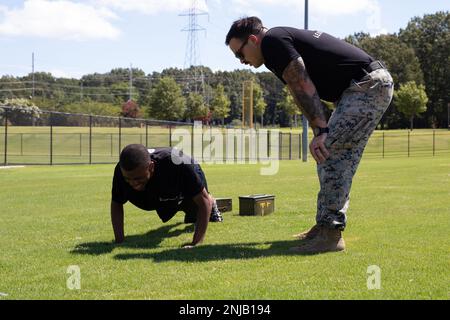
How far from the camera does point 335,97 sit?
559 cm

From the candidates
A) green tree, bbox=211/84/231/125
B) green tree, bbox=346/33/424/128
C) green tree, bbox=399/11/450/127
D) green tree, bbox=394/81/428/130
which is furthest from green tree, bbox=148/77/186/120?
green tree, bbox=399/11/450/127

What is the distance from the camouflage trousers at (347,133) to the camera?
5305mm

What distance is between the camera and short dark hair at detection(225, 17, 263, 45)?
5.43 meters

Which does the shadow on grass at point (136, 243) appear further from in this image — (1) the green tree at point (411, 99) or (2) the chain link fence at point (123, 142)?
(1) the green tree at point (411, 99)

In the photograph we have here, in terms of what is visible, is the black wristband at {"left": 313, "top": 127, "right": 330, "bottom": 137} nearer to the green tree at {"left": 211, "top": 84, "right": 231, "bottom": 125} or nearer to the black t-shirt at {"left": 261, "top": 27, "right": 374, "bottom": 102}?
the black t-shirt at {"left": 261, "top": 27, "right": 374, "bottom": 102}

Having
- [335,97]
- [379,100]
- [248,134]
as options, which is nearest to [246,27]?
[335,97]

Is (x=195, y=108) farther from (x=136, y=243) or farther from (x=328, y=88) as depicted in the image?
(x=328, y=88)

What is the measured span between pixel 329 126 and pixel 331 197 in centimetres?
69

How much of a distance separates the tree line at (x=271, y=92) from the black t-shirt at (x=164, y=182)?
259 feet

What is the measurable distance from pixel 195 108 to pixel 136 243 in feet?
275

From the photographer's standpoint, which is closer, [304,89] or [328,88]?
[304,89]

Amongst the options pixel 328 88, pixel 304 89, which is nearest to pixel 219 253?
pixel 304 89

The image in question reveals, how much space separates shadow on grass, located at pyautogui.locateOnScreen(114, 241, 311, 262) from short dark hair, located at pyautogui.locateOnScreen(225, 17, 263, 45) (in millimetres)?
2100

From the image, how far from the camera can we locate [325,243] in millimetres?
5578
